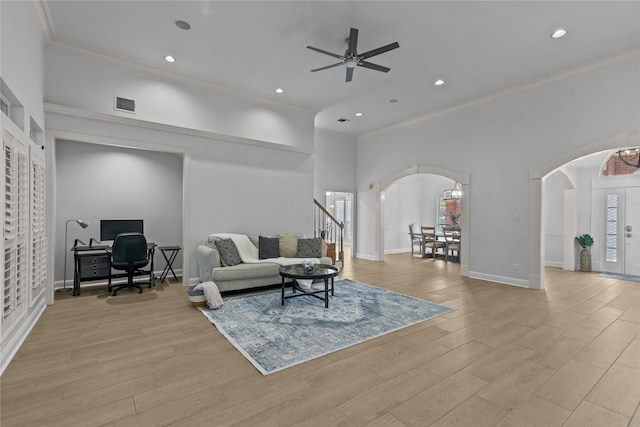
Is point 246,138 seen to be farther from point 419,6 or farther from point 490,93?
point 490,93

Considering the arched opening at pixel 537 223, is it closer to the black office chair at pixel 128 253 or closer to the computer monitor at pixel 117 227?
the black office chair at pixel 128 253

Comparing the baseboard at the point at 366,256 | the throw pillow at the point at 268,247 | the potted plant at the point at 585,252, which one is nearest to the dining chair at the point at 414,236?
the baseboard at the point at 366,256

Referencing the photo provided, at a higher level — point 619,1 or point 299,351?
point 619,1

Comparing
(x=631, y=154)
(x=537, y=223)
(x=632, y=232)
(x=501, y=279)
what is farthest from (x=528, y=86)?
(x=632, y=232)

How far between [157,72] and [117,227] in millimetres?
2798

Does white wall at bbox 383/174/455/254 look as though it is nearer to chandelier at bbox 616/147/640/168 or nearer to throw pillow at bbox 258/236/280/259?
chandelier at bbox 616/147/640/168

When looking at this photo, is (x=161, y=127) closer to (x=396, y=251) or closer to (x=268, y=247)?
(x=268, y=247)

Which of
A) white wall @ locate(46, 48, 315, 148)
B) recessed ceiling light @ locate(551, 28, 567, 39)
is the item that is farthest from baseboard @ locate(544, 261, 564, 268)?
white wall @ locate(46, 48, 315, 148)

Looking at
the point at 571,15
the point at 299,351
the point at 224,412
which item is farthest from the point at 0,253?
the point at 571,15

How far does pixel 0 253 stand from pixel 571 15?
6338 mm

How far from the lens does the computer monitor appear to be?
535cm

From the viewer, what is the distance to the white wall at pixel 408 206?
10.5 metres

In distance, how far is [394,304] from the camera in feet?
14.5

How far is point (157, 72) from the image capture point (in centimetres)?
521
